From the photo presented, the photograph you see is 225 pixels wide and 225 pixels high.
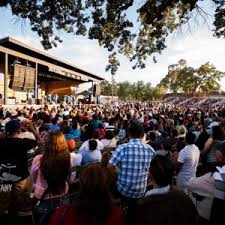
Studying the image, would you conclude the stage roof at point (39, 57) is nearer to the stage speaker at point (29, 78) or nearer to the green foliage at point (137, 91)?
the stage speaker at point (29, 78)

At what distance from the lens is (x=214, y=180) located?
3.94 m

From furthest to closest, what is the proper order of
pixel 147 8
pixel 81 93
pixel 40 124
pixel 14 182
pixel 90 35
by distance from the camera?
pixel 81 93
pixel 40 124
pixel 90 35
pixel 147 8
pixel 14 182

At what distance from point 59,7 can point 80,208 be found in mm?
8624

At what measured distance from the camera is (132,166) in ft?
15.4

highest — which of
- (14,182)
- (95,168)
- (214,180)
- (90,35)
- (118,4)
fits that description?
(118,4)

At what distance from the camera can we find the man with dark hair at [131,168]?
15.4ft

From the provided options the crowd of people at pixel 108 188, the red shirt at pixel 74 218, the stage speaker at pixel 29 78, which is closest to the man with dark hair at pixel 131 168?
the crowd of people at pixel 108 188

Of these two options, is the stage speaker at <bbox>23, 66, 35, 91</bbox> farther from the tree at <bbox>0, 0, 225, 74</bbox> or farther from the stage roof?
the tree at <bbox>0, 0, 225, 74</bbox>

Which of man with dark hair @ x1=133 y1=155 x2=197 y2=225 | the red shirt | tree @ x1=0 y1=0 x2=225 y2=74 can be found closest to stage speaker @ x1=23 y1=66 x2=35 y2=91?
tree @ x1=0 y1=0 x2=225 y2=74

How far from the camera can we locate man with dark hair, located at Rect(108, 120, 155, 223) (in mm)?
4703

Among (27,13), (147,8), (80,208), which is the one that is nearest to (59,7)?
(27,13)

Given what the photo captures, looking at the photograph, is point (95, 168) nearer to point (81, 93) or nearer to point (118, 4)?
point (118, 4)

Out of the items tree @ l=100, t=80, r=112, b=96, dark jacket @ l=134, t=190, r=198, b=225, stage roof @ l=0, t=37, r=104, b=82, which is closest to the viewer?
dark jacket @ l=134, t=190, r=198, b=225

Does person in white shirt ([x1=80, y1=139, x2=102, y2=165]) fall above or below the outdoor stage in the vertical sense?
below
